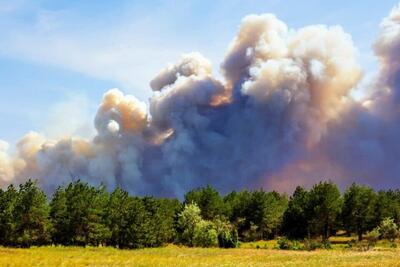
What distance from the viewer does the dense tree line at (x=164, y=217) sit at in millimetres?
105438

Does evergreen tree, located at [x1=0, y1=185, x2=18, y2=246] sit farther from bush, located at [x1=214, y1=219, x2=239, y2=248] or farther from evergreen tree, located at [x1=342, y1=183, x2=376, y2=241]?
evergreen tree, located at [x1=342, y1=183, x2=376, y2=241]

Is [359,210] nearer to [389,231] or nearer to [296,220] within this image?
[296,220]

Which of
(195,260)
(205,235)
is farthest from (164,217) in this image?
(195,260)

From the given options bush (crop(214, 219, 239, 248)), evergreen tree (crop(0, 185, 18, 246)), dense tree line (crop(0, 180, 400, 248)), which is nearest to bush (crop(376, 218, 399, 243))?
dense tree line (crop(0, 180, 400, 248))

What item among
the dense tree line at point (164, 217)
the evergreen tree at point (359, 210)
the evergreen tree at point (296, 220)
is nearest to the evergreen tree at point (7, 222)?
the dense tree line at point (164, 217)

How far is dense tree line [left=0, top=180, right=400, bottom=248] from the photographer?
4151 inches

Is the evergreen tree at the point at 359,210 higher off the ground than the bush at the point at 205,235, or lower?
higher

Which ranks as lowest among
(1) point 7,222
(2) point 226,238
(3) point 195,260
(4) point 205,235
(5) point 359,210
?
(3) point 195,260

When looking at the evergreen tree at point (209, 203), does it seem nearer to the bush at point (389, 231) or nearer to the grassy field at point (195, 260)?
the bush at point (389, 231)

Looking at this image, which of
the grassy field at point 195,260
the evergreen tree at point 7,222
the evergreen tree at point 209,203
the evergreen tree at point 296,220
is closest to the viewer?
the grassy field at point 195,260

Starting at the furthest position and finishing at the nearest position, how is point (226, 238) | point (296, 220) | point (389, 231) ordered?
point (296, 220), point (389, 231), point (226, 238)

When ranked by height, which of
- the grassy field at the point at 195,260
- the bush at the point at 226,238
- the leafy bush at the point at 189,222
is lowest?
the grassy field at the point at 195,260

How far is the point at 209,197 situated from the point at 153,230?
143 feet

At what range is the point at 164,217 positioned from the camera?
128 m
